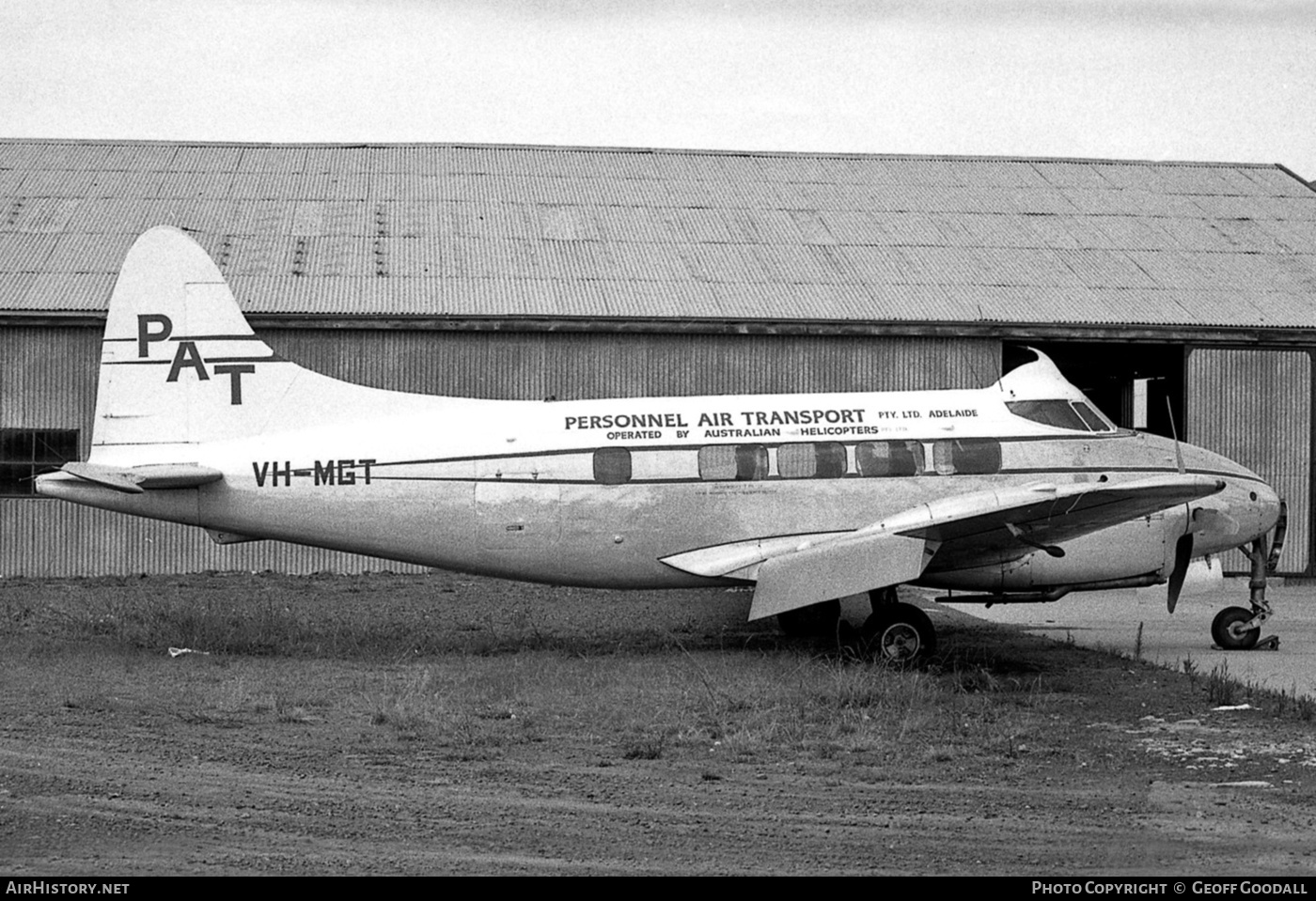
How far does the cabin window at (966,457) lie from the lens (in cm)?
1736

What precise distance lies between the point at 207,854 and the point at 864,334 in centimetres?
2124

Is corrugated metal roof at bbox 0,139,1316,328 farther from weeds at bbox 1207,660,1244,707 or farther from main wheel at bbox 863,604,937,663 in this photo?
weeds at bbox 1207,660,1244,707

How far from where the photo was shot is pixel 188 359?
55.3ft

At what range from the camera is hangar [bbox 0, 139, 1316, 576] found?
2673cm

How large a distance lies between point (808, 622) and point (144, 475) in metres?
8.56

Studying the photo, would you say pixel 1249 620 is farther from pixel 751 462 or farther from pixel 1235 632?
pixel 751 462

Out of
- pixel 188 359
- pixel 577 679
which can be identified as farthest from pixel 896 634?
pixel 188 359

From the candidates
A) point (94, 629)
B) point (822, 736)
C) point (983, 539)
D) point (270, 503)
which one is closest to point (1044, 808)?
point (822, 736)

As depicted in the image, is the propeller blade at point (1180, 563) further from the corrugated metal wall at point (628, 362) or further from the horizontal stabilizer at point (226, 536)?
the horizontal stabilizer at point (226, 536)

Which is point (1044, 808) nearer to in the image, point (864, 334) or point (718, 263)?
point (864, 334)

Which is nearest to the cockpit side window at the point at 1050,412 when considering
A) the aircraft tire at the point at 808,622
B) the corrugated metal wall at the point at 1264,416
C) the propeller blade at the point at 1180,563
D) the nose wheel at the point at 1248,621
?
the propeller blade at the point at 1180,563

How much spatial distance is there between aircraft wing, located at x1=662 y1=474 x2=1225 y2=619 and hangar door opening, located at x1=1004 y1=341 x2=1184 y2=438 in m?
11.5

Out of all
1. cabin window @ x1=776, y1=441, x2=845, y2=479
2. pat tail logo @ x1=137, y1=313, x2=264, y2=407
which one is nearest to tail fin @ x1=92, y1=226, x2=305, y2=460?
pat tail logo @ x1=137, y1=313, x2=264, y2=407

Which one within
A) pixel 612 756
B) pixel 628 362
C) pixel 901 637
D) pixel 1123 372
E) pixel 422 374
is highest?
pixel 1123 372
